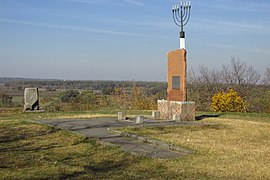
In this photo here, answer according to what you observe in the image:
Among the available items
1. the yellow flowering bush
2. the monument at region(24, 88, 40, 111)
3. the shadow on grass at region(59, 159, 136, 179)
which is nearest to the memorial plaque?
the shadow on grass at region(59, 159, 136, 179)

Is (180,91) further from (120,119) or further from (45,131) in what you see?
(45,131)

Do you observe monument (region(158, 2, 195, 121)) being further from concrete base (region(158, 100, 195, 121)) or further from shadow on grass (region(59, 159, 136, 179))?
shadow on grass (region(59, 159, 136, 179))

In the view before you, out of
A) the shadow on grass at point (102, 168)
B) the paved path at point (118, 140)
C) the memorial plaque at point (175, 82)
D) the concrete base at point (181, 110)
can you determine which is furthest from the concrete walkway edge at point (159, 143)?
the memorial plaque at point (175, 82)

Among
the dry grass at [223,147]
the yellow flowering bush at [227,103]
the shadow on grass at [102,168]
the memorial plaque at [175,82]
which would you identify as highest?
the memorial plaque at [175,82]

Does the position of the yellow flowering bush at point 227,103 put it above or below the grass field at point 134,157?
above

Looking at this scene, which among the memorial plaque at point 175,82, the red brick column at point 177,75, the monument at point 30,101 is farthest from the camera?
the monument at point 30,101

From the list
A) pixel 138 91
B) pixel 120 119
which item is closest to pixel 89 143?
pixel 120 119

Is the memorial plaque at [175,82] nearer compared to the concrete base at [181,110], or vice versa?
the concrete base at [181,110]

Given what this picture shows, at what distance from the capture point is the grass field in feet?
18.8

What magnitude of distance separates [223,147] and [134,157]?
2.20 meters

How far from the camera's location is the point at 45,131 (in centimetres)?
1055

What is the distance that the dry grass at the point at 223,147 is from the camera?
5883 millimetres

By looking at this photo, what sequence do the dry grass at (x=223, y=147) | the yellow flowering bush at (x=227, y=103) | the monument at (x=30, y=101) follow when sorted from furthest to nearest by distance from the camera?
the yellow flowering bush at (x=227, y=103) → the monument at (x=30, y=101) → the dry grass at (x=223, y=147)

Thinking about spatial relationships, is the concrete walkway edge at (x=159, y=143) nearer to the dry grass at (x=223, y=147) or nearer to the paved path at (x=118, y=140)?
the paved path at (x=118, y=140)
